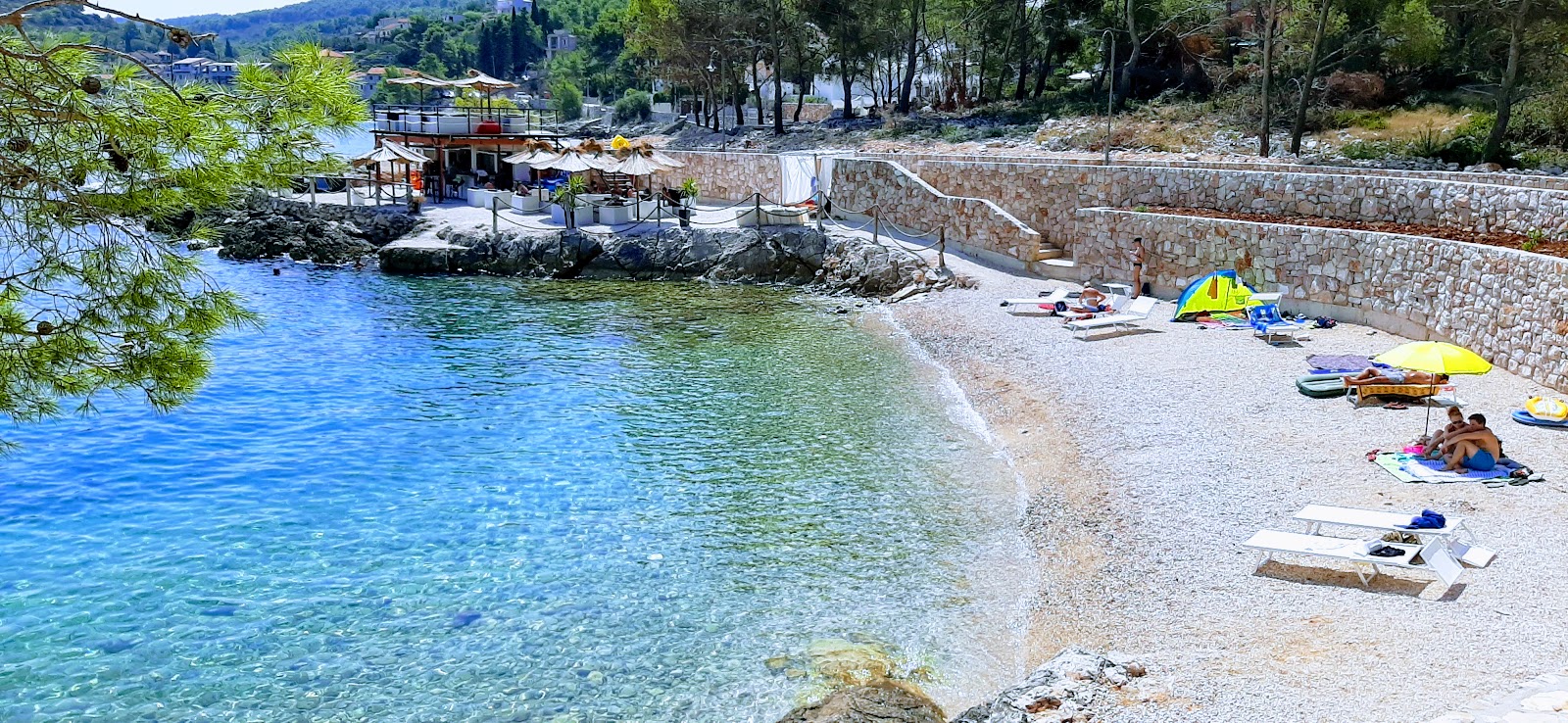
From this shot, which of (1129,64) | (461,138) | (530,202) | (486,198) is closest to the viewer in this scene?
(530,202)

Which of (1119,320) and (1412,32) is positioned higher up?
(1412,32)

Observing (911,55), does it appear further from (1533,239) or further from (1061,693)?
(1061,693)

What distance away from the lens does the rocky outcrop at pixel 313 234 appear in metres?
37.4

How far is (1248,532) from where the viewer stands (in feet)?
36.2

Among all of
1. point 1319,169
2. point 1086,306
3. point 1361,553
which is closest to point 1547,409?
point 1361,553

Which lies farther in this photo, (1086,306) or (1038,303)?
(1038,303)

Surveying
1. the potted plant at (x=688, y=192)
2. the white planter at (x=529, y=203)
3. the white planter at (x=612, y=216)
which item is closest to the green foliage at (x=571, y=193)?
the white planter at (x=612, y=216)

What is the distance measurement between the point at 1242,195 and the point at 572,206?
65.4 feet

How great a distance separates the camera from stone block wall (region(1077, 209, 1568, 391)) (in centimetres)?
1553

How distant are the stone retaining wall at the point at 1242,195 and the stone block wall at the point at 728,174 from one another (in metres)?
7.53

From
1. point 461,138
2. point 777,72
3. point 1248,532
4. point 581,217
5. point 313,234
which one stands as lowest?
point 1248,532

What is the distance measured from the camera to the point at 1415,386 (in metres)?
14.8

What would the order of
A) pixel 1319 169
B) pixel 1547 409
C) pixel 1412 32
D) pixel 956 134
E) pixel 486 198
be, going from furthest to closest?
pixel 956 134 → pixel 486 198 → pixel 1412 32 → pixel 1319 169 → pixel 1547 409

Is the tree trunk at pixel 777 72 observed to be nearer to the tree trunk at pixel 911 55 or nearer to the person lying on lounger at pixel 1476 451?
the tree trunk at pixel 911 55
